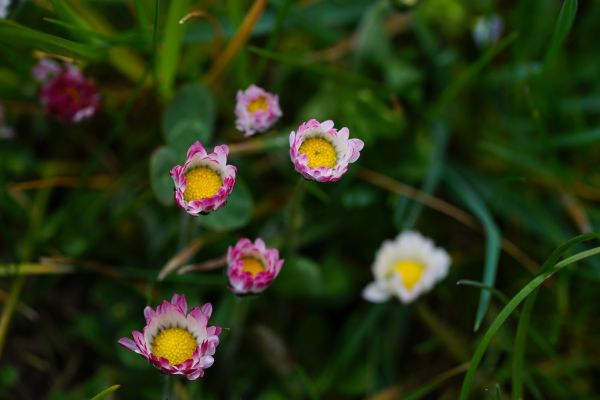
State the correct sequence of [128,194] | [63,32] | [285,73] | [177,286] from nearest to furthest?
1. [63,32]
2. [177,286]
3. [128,194]
4. [285,73]

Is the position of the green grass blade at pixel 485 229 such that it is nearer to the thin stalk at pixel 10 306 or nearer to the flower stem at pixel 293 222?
the flower stem at pixel 293 222

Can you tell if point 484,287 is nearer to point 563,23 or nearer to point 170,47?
point 563,23

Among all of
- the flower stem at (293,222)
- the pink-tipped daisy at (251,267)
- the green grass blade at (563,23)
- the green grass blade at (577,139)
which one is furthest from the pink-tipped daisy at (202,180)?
the green grass blade at (577,139)

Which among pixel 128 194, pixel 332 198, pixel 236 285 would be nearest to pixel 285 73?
pixel 332 198

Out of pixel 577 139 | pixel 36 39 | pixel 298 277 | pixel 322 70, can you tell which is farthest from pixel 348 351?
pixel 36 39

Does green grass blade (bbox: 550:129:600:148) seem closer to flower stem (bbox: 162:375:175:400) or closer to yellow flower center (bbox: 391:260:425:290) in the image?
yellow flower center (bbox: 391:260:425:290)

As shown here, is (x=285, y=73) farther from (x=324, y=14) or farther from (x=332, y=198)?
(x=332, y=198)

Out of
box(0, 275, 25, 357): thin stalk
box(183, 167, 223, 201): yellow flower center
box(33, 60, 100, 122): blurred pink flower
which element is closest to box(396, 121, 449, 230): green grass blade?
box(183, 167, 223, 201): yellow flower center
